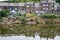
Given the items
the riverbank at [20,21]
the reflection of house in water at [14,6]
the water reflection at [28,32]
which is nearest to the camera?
the water reflection at [28,32]

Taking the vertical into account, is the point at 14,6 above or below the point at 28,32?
below

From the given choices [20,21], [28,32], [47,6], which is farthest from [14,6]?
[28,32]

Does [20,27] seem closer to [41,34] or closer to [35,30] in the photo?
[35,30]

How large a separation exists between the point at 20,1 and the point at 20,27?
46.3ft

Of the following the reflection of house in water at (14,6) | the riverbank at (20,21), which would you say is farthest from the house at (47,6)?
the riverbank at (20,21)

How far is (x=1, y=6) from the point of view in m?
32.0

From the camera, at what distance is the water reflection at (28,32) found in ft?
52.7

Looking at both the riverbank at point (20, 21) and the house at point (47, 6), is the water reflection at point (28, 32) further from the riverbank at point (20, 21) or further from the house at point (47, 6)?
the house at point (47, 6)

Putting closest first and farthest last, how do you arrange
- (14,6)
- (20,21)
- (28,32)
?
(28,32) → (20,21) → (14,6)

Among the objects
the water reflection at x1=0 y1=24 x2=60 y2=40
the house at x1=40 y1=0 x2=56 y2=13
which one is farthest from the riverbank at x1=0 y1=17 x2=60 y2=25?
the house at x1=40 y1=0 x2=56 y2=13

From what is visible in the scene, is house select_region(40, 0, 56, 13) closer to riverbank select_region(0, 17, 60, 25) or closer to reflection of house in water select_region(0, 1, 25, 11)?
reflection of house in water select_region(0, 1, 25, 11)

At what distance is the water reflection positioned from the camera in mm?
16061

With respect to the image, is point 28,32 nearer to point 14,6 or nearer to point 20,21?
point 20,21

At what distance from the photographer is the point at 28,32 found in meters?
18.4
